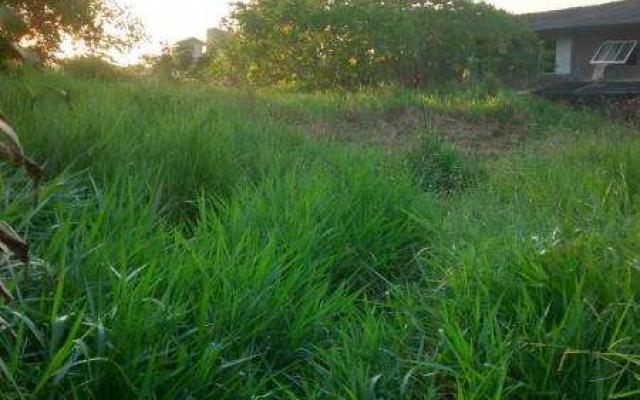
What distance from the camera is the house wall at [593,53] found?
65.4 ft

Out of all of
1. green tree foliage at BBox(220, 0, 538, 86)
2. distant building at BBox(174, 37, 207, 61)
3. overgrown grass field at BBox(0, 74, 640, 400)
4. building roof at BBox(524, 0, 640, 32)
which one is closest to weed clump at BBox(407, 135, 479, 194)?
overgrown grass field at BBox(0, 74, 640, 400)

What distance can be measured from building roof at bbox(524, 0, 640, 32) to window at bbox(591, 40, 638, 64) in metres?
0.66

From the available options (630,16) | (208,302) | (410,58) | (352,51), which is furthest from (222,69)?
(208,302)

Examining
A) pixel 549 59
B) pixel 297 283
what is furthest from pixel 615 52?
pixel 297 283

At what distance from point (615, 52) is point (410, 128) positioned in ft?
38.9

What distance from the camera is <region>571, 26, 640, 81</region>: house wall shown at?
1992 cm

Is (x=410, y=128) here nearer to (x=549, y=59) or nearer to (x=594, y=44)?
(x=594, y=44)

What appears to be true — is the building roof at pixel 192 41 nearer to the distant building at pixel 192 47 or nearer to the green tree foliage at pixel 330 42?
the distant building at pixel 192 47

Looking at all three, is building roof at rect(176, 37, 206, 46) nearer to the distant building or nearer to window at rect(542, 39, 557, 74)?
the distant building

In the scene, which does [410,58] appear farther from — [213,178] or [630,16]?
[213,178]

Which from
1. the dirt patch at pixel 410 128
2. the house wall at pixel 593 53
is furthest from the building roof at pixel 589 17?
the dirt patch at pixel 410 128

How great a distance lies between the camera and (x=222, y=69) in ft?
59.7

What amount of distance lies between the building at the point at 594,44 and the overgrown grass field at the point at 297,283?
49.6 ft

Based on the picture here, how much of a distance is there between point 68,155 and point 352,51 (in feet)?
44.1
